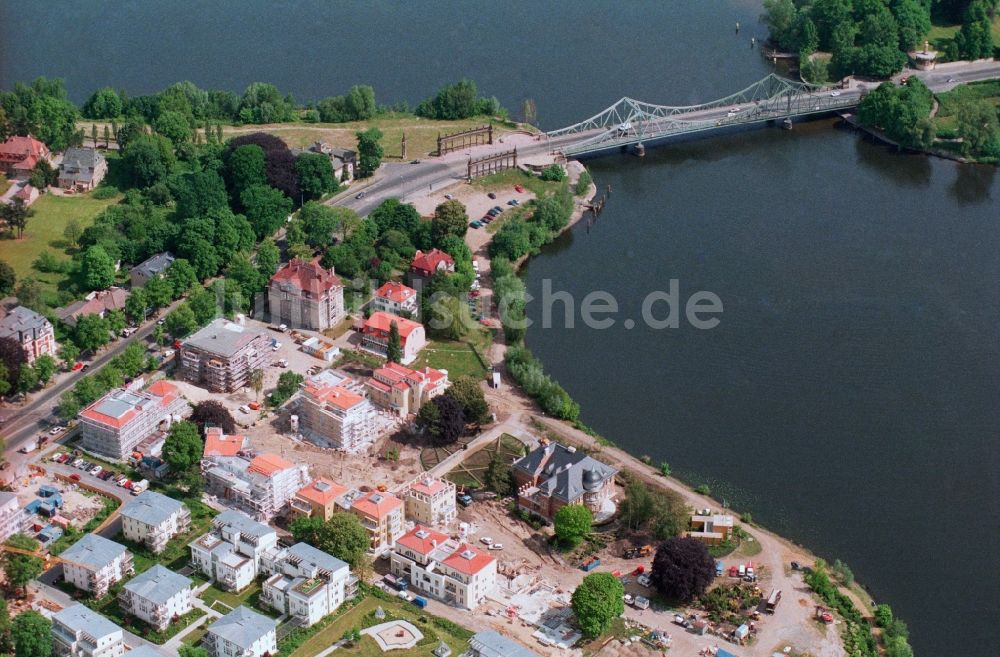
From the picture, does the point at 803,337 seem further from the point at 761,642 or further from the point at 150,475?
the point at 150,475

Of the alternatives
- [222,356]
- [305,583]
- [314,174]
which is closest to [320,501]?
[305,583]

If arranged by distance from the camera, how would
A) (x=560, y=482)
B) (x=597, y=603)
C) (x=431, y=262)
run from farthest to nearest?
(x=431, y=262) → (x=560, y=482) → (x=597, y=603)

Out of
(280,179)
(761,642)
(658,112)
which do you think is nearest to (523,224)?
(280,179)

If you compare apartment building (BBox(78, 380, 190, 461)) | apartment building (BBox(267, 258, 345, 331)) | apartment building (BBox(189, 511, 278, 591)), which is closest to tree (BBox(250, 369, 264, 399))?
apartment building (BBox(78, 380, 190, 461))

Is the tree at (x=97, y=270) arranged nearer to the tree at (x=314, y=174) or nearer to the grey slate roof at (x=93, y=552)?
the tree at (x=314, y=174)

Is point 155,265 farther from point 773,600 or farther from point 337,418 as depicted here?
point 773,600

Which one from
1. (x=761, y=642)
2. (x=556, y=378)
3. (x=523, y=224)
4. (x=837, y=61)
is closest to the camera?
(x=761, y=642)
